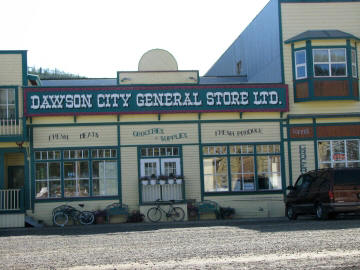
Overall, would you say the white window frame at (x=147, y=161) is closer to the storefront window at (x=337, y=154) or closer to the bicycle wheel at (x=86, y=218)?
the bicycle wheel at (x=86, y=218)

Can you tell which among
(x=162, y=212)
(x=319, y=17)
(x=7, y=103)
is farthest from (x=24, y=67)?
(x=319, y=17)

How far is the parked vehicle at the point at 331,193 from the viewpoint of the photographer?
19.3 meters

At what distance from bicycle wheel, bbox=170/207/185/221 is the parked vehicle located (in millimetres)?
4854

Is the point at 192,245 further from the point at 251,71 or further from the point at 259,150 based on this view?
the point at 251,71

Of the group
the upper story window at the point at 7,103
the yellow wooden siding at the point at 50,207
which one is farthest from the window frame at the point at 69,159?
the upper story window at the point at 7,103

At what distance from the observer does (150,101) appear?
2409 cm

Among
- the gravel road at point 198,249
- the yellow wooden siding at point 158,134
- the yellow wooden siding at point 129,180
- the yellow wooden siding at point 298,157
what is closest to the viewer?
the gravel road at point 198,249

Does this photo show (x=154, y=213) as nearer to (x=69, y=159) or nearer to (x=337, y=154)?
(x=69, y=159)

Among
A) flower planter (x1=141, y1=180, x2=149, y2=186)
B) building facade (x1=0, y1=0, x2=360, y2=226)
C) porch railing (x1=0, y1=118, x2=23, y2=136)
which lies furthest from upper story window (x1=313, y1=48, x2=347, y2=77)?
porch railing (x1=0, y1=118, x2=23, y2=136)

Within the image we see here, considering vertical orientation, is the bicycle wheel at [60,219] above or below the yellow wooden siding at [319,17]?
below

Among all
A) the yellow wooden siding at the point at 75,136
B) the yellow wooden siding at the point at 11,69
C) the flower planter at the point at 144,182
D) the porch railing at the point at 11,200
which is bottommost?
the porch railing at the point at 11,200

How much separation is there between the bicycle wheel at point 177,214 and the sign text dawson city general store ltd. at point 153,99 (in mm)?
3992

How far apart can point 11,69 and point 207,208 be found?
959 cm

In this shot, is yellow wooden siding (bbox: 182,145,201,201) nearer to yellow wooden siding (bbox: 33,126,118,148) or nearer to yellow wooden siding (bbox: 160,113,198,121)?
yellow wooden siding (bbox: 160,113,198,121)
